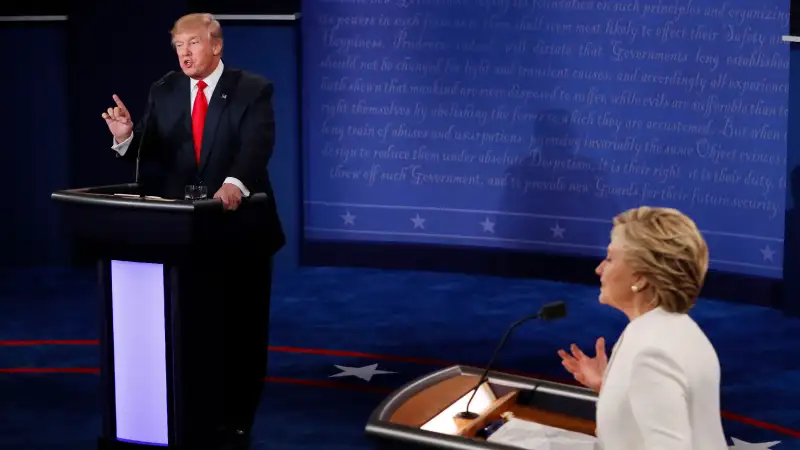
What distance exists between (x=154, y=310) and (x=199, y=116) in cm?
76

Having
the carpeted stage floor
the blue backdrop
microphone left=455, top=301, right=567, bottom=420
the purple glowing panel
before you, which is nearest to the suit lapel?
the purple glowing panel

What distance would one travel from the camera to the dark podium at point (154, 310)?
422cm

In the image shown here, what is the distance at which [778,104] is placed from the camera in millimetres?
7281

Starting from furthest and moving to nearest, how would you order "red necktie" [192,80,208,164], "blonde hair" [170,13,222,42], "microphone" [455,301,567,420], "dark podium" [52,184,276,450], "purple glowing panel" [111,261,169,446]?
1. "red necktie" [192,80,208,164]
2. "blonde hair" [170,13,222,42]
3. "purple glowing panel" [111,261,169,446]
4. "dark podium" [52,184,276,450]
5. "microphone" [455,301,567,420]

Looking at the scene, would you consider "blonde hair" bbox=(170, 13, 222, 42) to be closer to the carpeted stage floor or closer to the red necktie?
the red necktie

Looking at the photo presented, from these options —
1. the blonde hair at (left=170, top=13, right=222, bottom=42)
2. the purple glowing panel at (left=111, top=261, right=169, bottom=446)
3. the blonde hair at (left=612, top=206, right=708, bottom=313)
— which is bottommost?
the purple glowing panel at (left=111, top=261, right=169, bottom=446)

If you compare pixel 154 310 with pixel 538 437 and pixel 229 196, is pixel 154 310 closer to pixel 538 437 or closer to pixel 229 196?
pixel 229 196

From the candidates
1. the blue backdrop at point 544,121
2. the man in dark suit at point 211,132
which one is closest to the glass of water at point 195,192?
the man in dark suit at point 211,132

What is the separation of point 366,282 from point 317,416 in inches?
111

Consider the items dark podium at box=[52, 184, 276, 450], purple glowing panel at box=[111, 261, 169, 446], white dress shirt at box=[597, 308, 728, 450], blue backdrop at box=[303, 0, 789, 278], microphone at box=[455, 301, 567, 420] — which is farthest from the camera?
blue backdrop at box=[303, 0, 789, 278]

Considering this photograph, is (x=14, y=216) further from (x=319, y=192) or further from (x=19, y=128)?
(x=319, y=192)

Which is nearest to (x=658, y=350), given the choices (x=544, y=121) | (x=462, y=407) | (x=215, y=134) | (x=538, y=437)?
(x=538, y=437)

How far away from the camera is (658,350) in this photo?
2.23 metres

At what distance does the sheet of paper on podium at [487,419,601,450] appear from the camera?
260 cm
